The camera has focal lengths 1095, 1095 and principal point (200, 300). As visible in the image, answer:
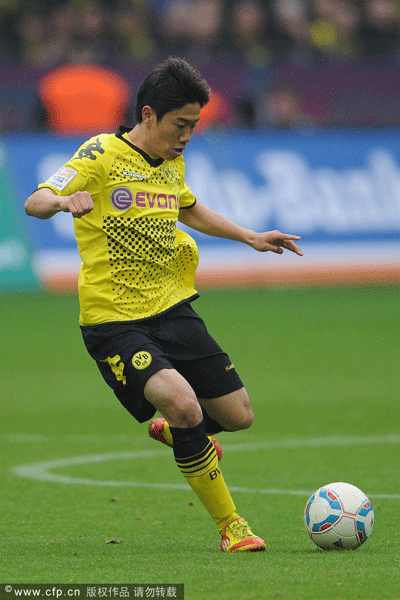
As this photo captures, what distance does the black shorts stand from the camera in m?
5.21

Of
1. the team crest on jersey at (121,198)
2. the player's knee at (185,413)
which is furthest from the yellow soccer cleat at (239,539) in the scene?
the team crest on jersey at (121,198)

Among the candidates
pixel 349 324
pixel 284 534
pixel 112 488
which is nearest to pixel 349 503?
pixel 284 534

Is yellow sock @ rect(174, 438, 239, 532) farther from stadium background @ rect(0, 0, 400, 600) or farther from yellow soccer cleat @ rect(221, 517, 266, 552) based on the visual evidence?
stadium background @ rect(0, 0, 400, 600)

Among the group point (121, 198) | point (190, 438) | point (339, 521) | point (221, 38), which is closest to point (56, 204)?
point (121, 198)

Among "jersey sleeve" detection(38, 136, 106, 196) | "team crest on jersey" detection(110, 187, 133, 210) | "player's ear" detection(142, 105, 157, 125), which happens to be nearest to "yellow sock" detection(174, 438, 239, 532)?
"team crest on jersey" detection(110, 187, 133, 210)

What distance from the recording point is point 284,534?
553cm

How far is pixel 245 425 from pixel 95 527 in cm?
96

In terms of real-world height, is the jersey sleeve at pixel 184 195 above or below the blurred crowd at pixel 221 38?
above

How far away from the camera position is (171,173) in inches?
225

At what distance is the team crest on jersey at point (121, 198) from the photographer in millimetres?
5418

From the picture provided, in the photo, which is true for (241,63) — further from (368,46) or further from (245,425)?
(245,425)

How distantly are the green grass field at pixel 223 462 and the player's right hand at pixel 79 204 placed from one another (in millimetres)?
1489

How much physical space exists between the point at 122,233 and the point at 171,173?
19.3 inches

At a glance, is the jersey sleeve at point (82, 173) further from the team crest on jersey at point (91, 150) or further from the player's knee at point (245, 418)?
the player's knee at point (245, 418)
